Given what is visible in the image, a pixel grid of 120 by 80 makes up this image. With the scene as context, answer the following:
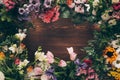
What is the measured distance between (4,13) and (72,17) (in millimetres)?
393

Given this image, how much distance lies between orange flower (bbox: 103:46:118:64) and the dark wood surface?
0.13 metres

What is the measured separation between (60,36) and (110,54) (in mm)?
308

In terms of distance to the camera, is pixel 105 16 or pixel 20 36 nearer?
pixel 105 16

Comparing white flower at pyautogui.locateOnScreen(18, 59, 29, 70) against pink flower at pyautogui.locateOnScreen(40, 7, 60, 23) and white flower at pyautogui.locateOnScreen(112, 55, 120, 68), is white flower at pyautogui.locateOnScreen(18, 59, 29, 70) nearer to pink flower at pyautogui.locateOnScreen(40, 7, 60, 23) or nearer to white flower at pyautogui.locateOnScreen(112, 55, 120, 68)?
pink flower at pyautogui.locateOnScreen(40, 7, 60, 23)

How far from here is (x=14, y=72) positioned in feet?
8.39

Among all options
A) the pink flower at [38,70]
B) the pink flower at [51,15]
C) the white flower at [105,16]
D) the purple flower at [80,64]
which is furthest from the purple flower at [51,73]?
the white flower at [105,16]

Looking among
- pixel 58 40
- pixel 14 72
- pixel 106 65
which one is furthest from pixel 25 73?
pixel 106 65

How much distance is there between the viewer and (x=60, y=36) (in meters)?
2.60

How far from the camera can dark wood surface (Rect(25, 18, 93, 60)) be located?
8.44 feet

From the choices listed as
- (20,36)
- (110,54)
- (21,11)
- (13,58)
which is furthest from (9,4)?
(110,54)

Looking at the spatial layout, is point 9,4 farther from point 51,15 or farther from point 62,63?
point 62,63

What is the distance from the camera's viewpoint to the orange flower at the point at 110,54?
2.50 meters

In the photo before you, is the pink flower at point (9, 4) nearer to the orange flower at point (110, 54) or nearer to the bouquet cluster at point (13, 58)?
the bouquet cluster at point (13, 58)

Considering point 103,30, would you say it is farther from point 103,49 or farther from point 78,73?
point 78,73
